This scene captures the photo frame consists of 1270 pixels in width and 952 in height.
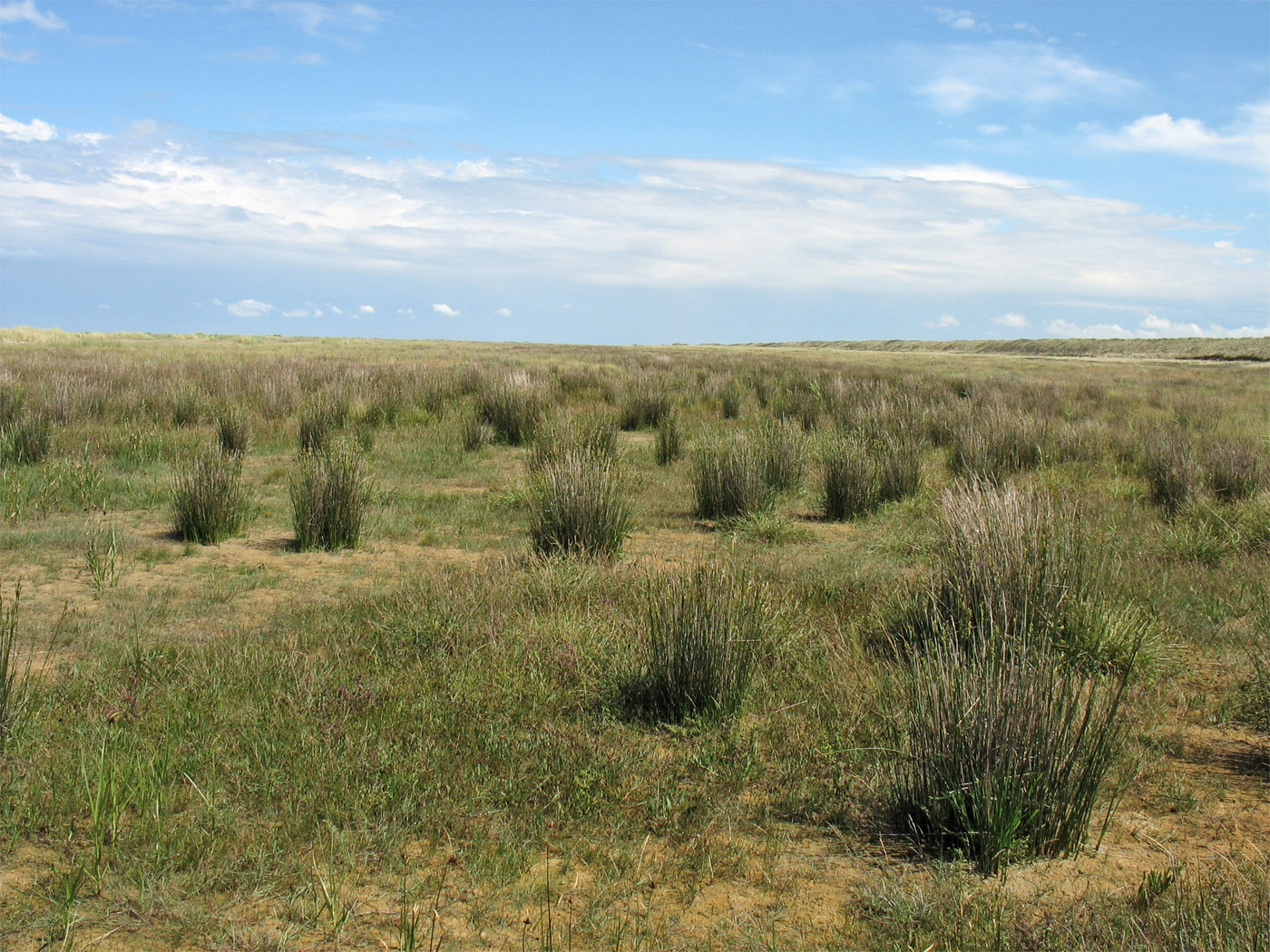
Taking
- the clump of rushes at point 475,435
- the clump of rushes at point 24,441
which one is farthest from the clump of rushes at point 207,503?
the clump of rushes at point 475,435

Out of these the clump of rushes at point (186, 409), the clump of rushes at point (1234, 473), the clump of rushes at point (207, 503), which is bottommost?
the clump of rushes at point (207, 503)

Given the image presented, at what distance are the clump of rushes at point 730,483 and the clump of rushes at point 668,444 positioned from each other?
2.75m

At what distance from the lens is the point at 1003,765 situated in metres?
2.69

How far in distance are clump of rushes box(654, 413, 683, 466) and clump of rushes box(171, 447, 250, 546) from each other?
5.29m

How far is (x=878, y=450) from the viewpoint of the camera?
30.2 ft

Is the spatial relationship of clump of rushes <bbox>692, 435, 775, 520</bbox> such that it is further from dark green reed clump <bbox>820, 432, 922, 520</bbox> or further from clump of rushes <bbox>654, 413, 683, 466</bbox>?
clump of rushes <bbox>654, 413, 683, 466</bbox>

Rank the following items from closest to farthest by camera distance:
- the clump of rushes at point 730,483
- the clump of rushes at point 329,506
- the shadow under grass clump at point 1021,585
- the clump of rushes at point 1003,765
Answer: the clump of rushes at point 1003,765 < the shadow under grass clump at point 1021,585 < the clump of rushes at point 329,506 < the clump of rushes at point 730,483

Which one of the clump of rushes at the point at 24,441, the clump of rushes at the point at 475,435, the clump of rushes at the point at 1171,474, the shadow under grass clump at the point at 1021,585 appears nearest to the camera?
the shadow under grass clump at the point at 1021,585

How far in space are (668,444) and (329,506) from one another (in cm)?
520

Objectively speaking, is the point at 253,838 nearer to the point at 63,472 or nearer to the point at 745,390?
the point at 63,472

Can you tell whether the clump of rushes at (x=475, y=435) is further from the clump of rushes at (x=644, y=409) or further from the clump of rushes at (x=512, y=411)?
the clump of rushes at (x=644, y=409)

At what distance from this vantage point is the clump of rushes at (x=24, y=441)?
30.3 ft

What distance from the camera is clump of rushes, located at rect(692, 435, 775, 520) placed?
778 centimetres

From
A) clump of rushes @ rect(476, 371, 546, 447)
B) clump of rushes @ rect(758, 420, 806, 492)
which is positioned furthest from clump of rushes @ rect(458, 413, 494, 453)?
clump of rushes @ rect(758, 420, 806, 492)
